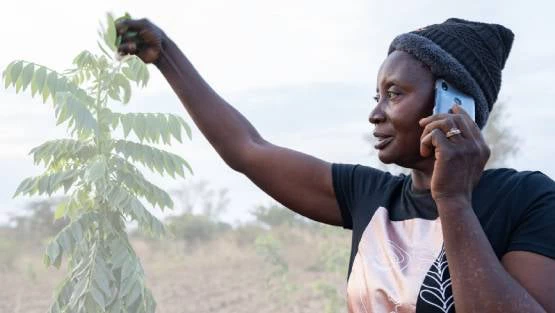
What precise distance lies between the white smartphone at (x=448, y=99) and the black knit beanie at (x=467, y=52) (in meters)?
0.02

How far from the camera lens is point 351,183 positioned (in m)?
2.29

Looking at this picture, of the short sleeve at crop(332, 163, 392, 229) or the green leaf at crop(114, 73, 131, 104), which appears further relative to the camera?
the green leaf at crop(114, 73, 131, 104)

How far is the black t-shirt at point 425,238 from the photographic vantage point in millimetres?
1830

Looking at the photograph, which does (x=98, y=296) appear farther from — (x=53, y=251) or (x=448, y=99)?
(x=448, y=99)

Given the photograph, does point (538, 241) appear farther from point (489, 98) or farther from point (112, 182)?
point (112, 182)

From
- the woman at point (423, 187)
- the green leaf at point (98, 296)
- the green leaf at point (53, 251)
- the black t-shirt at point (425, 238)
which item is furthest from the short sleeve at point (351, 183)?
the green leaf at point (53, 251)

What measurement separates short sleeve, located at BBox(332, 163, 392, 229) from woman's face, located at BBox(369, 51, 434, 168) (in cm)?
20

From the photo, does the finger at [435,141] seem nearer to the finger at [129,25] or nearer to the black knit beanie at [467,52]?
the black knit beanie at [467,52]

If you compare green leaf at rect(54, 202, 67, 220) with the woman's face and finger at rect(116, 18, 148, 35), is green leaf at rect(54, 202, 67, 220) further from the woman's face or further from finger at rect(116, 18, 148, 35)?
the woman's face

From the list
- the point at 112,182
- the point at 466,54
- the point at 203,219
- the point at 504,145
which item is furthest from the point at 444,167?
the point at 203,219

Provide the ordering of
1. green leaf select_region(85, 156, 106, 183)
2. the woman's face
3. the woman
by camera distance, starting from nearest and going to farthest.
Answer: the woman
the woman's face
green leaf select_region(85, 156, 106, 183)

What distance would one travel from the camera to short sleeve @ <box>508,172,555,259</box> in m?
1.78

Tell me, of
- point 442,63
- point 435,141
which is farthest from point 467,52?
point 435,141

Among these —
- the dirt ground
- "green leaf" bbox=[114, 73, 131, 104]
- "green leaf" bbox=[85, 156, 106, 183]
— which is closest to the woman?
"green leaf" bbox=[85, 156, 106, 183]
